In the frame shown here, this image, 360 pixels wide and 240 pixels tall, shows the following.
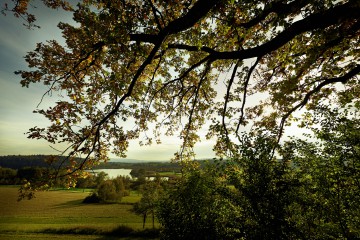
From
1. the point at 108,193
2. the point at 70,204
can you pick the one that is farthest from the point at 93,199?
the point at 70,204

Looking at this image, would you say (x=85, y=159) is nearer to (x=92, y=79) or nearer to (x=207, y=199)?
(x=92, y=79)

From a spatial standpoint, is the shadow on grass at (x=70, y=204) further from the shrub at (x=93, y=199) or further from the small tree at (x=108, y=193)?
the small tree at (x=108, y=193)

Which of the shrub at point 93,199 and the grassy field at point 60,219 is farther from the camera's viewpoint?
the shrub at point 93,199

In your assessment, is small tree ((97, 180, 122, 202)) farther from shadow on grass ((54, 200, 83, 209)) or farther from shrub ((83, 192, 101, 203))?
shadow on grass ((54, 200, 83, 209))

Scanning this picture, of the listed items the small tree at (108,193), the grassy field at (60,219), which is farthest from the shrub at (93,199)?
the grassy field at (60,219)

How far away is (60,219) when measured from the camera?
5806 cm

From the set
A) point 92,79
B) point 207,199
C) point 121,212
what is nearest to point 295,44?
point 92,79

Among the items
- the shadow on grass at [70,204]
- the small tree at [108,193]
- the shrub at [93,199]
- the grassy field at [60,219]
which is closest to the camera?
the grassy field at [60,219]

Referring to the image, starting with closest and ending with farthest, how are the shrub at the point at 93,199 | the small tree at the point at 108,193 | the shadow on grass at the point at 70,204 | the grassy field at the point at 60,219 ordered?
1. the grassy field at the point at 60,219
2. the shadow on grass at the point at 70,204
3. the small tree at the point at 108,193
4. the shrub at the point at 93,199

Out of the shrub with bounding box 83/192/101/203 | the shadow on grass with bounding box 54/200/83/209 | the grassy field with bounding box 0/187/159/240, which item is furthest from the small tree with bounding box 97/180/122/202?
the shadow on grass with bounding box 54/200/83/209

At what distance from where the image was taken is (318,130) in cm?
1229

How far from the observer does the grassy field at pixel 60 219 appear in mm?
45719

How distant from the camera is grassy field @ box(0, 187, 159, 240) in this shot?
→ 45.7m

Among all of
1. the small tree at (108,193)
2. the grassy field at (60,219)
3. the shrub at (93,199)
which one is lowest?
the grassy field at (60,219)
